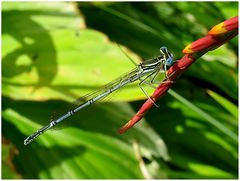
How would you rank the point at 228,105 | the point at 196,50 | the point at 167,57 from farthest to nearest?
the point at 228,105, the point at 167,57, the point at 196,50

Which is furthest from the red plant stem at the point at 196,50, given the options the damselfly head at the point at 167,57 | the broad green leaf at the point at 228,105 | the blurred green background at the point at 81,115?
the broad green leaf at the point at 228,105

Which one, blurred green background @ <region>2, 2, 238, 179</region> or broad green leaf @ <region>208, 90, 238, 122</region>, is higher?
blurred green background @ <region>2, 2, 238, 179</region>

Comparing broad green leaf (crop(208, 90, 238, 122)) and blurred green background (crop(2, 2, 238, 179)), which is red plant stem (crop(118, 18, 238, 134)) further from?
broad green leaf (crop(208, 90, 238, 122))

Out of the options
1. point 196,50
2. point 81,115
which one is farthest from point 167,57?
point 81,115

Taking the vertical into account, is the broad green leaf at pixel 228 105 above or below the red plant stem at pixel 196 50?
below

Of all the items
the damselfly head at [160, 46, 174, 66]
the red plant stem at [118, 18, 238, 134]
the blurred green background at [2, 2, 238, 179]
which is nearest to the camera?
the red plant stem at [118, 18, 238, 134]

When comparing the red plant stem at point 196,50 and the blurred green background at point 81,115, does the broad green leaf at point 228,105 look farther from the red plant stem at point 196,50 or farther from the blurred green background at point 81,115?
the red plant stem at point 196,50

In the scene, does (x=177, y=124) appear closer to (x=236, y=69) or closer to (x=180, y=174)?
(x=180, y=174)

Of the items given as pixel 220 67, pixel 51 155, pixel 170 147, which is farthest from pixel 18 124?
pixel 220 67

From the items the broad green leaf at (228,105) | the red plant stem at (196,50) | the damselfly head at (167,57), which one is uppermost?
the damselfly head at (167,57)

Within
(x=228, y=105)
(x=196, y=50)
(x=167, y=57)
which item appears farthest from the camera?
(x=228, y=105)

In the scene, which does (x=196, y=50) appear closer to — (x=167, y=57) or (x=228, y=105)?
(x=167, y=57)

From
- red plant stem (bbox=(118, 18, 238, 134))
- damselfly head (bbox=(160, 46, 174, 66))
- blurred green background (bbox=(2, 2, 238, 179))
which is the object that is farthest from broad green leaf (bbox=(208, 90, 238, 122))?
red plant stem (bbox=(118, 18, 238, 134))
